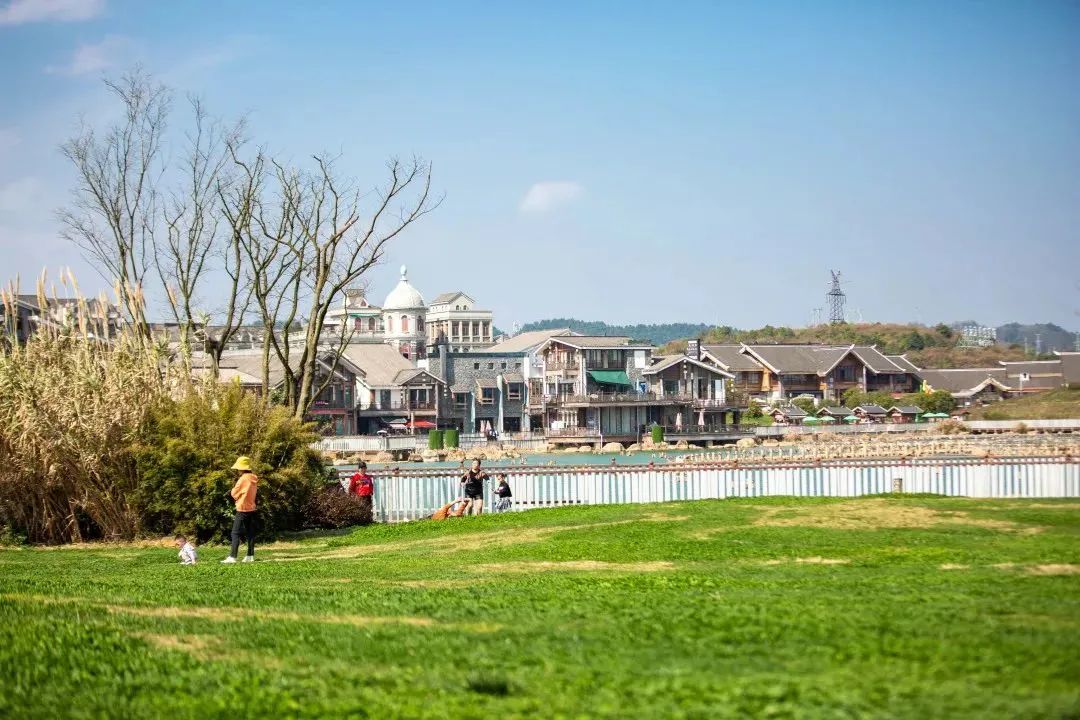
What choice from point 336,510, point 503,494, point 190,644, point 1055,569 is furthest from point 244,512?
point 1055,569

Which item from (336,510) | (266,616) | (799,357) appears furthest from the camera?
(799,357)

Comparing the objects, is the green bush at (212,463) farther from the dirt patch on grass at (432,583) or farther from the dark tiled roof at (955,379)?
the dark tiled roof at (955,379)

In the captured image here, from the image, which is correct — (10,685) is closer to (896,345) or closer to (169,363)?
(169,363)

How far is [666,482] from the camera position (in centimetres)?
3525

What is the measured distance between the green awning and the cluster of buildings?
0.10m

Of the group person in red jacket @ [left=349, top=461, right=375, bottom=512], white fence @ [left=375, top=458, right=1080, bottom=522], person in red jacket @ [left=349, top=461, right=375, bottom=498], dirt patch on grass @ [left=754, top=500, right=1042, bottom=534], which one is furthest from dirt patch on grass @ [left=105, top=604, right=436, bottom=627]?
white fence @ [left=375, top=458, right=1080, bottom=522]

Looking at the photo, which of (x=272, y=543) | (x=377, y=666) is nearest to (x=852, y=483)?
(x=272, y=543)

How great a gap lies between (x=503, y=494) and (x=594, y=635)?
21543mm

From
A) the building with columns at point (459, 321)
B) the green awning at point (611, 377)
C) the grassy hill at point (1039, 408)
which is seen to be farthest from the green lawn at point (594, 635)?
the building with columns at point (459, 321)

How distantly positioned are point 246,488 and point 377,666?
13137 millimetres

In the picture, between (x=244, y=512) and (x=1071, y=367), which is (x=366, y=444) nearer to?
(x=244, y=512)

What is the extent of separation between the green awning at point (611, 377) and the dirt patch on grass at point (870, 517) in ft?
257

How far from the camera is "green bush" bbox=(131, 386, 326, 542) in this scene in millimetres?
26234

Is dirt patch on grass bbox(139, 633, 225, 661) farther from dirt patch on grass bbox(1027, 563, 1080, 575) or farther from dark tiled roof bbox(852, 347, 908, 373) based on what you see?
dark tiled roof bbox(852, 347, 908, 373)
